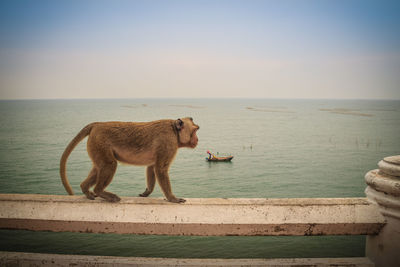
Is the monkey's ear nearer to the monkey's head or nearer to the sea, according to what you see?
the monkey's head

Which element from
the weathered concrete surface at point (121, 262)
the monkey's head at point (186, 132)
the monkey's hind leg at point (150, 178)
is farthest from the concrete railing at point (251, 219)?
the monkey's head at point (186, 132)

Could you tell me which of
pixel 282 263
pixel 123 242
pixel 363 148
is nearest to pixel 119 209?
pixel 282 263

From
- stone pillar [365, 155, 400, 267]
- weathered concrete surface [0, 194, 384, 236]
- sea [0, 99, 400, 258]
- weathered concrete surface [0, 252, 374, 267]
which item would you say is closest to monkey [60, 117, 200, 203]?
weathered concrete surface [0, 194, 384, 236]

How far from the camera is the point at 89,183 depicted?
4.45 metres

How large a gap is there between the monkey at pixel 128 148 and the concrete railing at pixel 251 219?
1.69 feet

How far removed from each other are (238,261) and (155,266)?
2.89 ft

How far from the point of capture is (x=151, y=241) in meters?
15.2

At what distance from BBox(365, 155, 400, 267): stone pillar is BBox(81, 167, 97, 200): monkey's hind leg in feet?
11.5

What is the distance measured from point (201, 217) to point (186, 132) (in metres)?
1.31

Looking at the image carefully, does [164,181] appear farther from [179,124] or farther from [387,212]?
[387,212]

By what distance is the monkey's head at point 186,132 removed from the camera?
4.45 meters

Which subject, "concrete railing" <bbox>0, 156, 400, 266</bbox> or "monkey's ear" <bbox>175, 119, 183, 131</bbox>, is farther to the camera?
"monkey's ear" <bbox>175, 119, 183, 131</bbox>

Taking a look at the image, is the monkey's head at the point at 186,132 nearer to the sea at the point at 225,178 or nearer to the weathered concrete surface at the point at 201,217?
the weathered concrete surface at the point at 201,217

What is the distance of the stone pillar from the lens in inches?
133
